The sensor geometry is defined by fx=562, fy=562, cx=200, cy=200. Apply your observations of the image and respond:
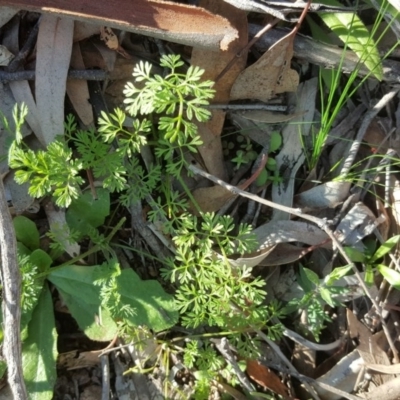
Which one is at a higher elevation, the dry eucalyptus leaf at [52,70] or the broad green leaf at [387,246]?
A: the dry eucalyptus leaf at [52,70]

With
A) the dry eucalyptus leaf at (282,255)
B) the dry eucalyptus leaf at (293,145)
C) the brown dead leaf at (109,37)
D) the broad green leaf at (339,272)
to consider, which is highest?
the brown dead leaf at (109,37)

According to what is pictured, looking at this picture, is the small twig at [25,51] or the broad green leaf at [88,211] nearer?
the small twig at [25,51]

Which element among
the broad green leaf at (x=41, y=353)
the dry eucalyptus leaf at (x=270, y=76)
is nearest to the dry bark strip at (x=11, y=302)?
the broad green leaf at (x=41, y=353)

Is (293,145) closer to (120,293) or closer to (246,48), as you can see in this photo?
(246,48)

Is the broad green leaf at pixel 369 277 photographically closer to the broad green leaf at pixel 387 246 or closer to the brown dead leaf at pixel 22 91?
the broad green leaf at pixel 387 246

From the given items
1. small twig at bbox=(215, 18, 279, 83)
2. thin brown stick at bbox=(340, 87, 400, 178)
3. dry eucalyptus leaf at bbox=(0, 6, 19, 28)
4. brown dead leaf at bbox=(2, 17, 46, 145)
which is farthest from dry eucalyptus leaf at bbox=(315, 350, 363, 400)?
dry eucalyptus leaf at bbox=(0, 6, 19, 28)

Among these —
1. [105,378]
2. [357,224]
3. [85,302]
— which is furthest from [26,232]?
[357,224]

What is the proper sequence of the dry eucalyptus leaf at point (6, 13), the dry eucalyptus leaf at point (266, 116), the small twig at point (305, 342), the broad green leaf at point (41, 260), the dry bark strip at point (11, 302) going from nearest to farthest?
1. the dry bark strip at point (11, 302)
2. the dry eucalyptus leaf at point (6, 13)
3. the dry eucalyptus leaf at point (266, 116)
4. the broad green leaf at point (41, 260)
5. the small twig at point (305, 342)

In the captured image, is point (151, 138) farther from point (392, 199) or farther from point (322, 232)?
point (392, 199)
